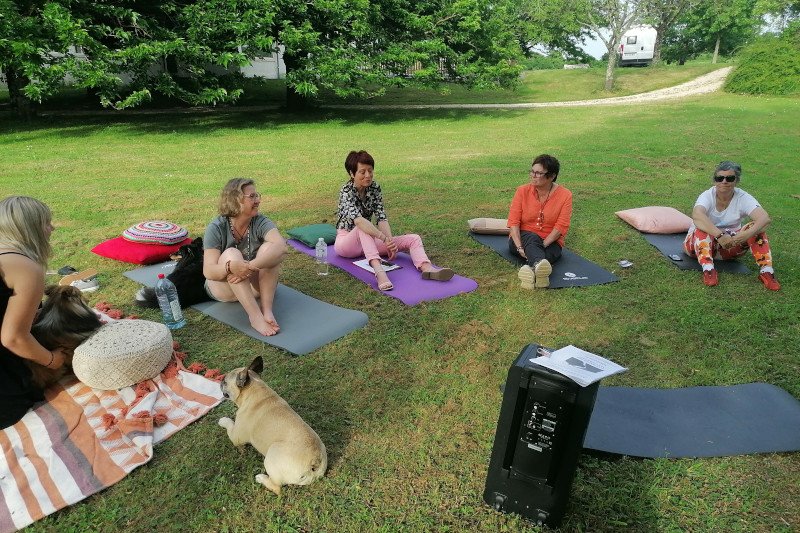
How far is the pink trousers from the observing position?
16.2 feet

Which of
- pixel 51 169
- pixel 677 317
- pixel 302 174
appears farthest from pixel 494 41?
pixel 677 317

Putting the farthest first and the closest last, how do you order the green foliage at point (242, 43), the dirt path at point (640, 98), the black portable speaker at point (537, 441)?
the dirt path at point (640, 98)
the green foliage at point (242, 43)
the black portable speaker at point (537, 441)

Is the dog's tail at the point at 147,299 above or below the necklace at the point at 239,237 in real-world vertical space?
below

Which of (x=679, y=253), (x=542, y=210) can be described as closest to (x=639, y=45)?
(x=679, y=253)

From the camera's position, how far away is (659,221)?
6.16 m

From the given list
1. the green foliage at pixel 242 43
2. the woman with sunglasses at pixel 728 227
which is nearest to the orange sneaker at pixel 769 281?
the woman with sunglasses at pixel 728 227

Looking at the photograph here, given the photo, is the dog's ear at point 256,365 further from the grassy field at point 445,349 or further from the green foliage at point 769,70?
the green foliage at point 769,70

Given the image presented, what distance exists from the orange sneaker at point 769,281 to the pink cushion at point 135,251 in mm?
5888

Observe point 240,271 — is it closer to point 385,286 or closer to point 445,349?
point 385,286

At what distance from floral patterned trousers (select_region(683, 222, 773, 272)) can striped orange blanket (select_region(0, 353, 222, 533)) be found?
15.2ft

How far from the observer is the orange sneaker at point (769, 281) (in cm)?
466

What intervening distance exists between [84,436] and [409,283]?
2.87m

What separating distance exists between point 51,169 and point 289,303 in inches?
319

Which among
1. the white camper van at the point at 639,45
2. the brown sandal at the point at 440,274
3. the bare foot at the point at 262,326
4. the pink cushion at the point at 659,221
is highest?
the white camper van at the point at 639,45
